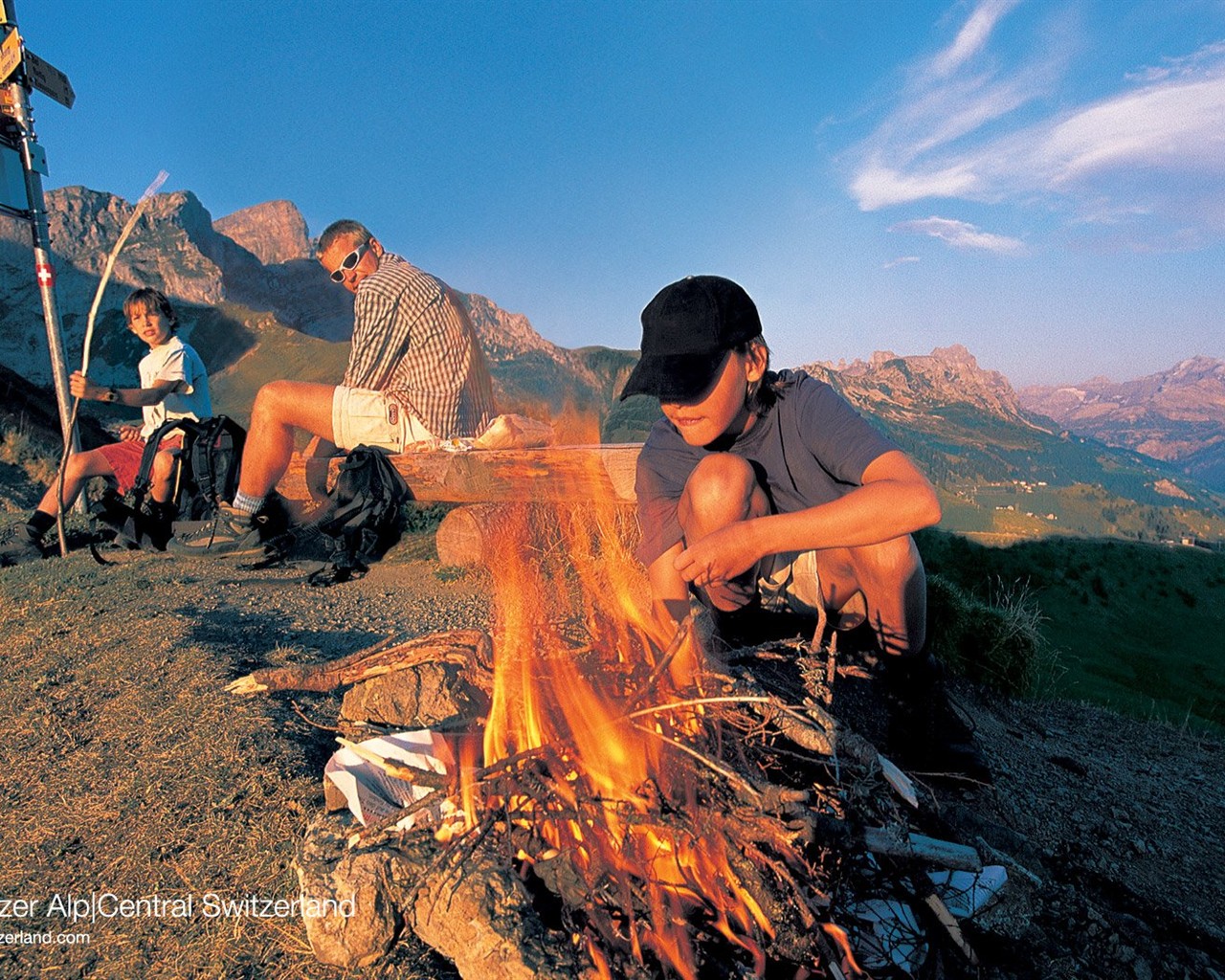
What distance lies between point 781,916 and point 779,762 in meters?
0.47

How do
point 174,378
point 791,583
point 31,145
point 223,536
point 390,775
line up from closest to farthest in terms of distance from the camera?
point 390,775 → point 791,583 → point 223,536 → point 174,378 → point 31,145

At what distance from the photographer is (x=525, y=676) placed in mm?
1974

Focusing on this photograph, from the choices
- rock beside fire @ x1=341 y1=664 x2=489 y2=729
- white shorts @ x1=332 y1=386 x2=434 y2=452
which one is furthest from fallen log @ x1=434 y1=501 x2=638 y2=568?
rock beside fire @ x1=341 y1=664 x2=489 y2=729

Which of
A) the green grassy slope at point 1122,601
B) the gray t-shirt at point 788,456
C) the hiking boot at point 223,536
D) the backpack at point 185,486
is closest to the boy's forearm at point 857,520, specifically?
the gray t-shirt at point 788,456

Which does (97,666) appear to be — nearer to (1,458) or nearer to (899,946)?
(899,946)

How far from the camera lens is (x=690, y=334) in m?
2.29

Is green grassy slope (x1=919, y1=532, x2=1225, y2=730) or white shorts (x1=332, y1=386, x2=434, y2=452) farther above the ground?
white shorts (x1=332, y1=386, x2=434, y2=452)

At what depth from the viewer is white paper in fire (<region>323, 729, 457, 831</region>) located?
66.5 inches

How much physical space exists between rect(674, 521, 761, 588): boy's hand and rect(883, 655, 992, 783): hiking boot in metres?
0.89

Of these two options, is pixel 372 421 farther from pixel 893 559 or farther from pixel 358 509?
pixel 893 559

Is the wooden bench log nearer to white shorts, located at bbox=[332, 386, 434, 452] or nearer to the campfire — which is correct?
white shorts, located at bbox=[332, 386, 434, 452]

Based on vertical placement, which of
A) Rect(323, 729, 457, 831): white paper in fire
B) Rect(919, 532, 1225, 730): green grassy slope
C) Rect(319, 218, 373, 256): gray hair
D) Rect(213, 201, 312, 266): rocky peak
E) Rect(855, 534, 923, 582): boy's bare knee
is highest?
Rect(213, 201, 312, 266): rocky peak

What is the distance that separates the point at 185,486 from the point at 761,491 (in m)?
4.87

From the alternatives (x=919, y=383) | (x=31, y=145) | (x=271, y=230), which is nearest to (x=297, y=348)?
(x=31, y=145)
